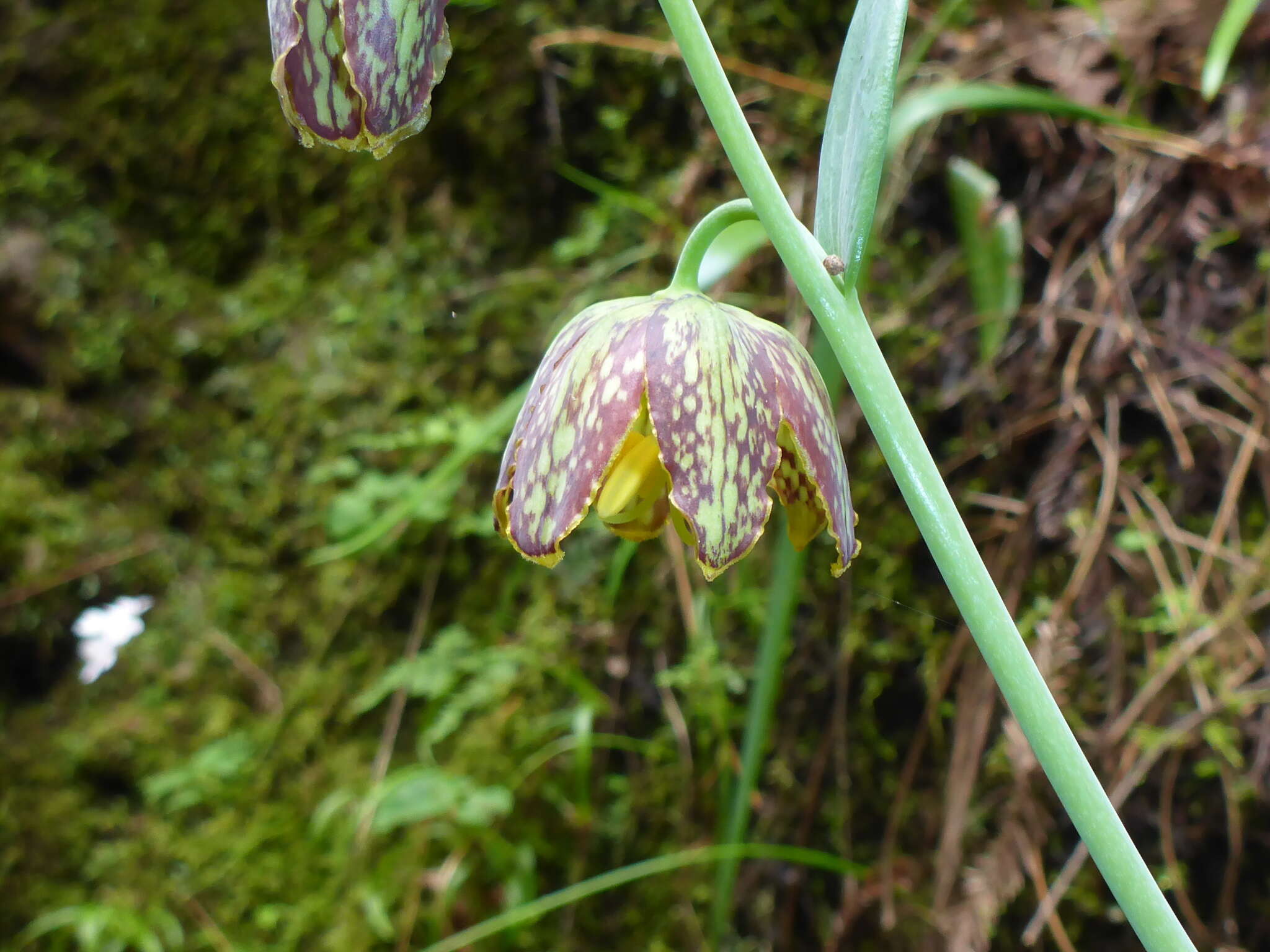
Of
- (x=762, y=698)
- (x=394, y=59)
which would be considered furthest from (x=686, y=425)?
(x=762, y=698)

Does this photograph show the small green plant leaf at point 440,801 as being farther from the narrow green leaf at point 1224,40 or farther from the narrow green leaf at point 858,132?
the narrow green leaf at point 1224,40

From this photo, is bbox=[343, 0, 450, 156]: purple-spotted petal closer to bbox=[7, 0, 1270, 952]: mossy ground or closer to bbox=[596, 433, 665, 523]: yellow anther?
bbox=[596, 433, 665, 523]: yellow anther

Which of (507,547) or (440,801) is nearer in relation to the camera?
(440,801)

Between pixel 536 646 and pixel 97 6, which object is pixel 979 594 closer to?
pixel 536 646

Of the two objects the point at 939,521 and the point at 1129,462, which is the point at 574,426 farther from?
the point at 1129,462

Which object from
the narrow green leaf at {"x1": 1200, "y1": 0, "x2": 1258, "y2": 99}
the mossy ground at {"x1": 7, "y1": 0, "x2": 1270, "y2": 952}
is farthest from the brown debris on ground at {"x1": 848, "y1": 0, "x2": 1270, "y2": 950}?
the narrow green leaf at {"x1": 1200, "y1": 0, "x2": 1258, "y2": 99}

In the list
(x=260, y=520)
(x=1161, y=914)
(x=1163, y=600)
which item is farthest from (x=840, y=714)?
(x=260, y=520)
